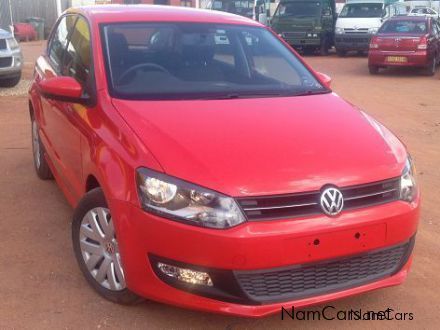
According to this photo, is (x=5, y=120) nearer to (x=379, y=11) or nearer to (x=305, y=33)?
(x=305, y=33)

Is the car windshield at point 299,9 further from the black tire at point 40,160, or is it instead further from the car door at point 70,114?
the car door at point 70,114

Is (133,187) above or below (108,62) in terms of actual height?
below

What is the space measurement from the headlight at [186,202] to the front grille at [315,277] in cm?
29

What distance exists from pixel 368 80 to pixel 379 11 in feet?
24.7

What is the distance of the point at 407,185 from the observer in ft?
10.2

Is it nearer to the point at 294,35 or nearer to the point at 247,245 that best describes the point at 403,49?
the point at 294,35

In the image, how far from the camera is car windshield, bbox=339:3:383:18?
20.7 m

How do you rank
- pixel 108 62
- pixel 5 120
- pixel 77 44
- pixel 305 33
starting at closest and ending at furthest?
pixel 108 62
pixel 77 44
pixel 5 120
pixel 305 33

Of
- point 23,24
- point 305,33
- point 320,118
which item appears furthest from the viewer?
point 23,24

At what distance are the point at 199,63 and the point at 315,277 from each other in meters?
1.87

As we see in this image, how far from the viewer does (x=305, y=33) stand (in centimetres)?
2047

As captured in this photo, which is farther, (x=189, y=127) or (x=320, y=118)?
(x=320, y=118)

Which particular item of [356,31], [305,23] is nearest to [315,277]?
[356,31]

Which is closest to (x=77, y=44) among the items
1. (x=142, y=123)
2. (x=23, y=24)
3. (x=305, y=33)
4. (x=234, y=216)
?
(x=142, y=123)
